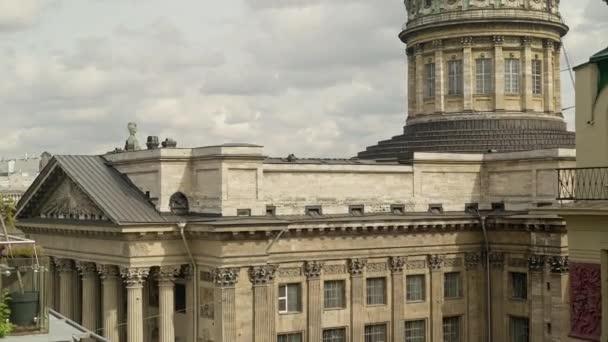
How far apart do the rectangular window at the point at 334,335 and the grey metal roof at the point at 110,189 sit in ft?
30.4

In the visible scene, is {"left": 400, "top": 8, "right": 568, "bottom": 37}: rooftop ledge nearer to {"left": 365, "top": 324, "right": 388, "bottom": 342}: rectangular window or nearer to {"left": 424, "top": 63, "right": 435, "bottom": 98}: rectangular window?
{"left": 424, "top": 63, "right": 435, "bottom": 98}: rectangular window

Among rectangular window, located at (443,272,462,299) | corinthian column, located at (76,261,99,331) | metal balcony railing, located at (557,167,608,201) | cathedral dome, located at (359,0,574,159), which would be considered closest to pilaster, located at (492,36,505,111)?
cathedral dome, located at (359,0,574,159)

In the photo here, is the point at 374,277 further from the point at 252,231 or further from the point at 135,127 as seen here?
the point at 135,127

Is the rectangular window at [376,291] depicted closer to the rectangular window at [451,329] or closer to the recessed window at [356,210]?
the recessed window at [356,210]

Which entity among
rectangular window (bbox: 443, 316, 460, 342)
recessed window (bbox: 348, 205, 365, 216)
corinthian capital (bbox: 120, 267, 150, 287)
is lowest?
rectangular window (bbox: 443, 316, 460, 342)

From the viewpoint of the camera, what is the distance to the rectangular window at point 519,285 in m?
43.8

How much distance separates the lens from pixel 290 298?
136ft

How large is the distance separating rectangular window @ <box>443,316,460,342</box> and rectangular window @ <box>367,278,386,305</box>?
3926 mm

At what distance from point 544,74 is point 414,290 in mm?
15723

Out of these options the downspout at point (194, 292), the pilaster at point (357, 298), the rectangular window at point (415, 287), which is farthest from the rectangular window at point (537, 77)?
the downspout at point (194, 292)

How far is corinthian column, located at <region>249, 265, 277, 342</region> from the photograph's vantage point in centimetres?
3903

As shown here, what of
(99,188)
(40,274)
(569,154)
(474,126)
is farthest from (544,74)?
(40,274)

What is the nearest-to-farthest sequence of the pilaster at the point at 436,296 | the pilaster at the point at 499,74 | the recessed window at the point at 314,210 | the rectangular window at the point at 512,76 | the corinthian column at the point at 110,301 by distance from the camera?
1. the corinthian column at the point at 110,301
2. the recessed window at the point at 314,210
3. the pilaster at the point at 436,296
4. the pilaster at the point at 499,74
5. the rectangular window at the point at 512,76

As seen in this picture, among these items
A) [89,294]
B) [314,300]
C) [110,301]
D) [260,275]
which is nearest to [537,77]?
[314,300]
